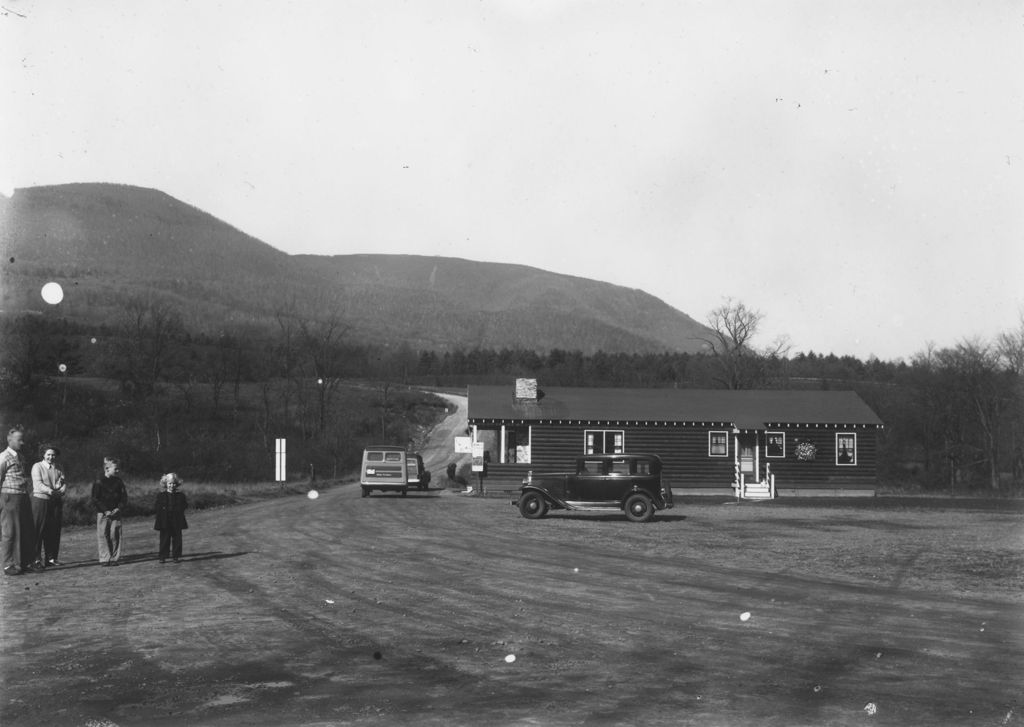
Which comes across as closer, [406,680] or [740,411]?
[406,680]

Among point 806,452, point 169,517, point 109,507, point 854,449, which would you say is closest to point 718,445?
point 806,452

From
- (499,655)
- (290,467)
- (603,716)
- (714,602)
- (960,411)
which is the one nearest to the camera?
(603,716)

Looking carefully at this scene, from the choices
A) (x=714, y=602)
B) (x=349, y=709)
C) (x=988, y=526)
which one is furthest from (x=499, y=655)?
(x=988, y=526)

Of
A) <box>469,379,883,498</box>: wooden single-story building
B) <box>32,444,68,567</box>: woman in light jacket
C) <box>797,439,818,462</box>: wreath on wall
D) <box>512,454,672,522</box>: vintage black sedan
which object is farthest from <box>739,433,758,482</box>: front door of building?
<box>32,444,68,567</box>: woman in light jacket

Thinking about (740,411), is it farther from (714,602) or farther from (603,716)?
(603,716)

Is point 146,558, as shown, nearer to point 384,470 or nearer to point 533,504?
point 533,504

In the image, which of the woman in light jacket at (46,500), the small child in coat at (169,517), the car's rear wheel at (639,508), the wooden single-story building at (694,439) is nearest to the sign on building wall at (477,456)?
the wooden single-story building at (694,439)

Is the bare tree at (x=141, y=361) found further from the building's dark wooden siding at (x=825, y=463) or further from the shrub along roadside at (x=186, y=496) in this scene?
the building's dark wooden siding at (x=825, y=463)
